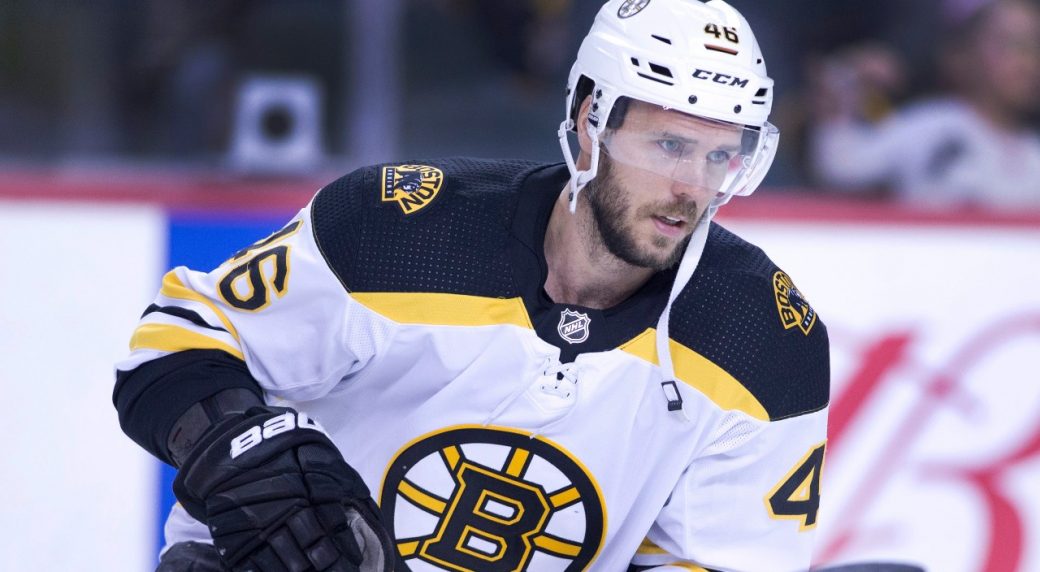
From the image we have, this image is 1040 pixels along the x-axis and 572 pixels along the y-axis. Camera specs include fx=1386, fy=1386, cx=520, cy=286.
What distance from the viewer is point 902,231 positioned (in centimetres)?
334

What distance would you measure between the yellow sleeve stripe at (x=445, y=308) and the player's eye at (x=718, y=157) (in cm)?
33

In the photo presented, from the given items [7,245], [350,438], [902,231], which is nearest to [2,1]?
[7,245]

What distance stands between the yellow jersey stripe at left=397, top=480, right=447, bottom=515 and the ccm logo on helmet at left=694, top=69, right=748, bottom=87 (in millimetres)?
707

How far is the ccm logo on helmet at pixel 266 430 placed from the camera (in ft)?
5.53

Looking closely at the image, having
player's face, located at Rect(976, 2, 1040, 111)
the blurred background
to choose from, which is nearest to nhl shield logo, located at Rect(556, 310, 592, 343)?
the blurred background

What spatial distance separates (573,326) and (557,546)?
0.33 m

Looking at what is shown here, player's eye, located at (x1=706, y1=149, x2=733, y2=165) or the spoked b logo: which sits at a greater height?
player's eye, located at (x1=706, y1=149, x2=733, y2=165)

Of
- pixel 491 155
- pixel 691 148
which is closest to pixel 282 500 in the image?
pixel 691 148

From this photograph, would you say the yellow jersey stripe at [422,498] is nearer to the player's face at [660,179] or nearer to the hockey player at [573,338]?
the hockey player at [573,338]

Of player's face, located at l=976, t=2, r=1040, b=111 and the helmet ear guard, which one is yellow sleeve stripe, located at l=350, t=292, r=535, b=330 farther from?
player's face, located at l=976, t=2, r=1040, b=111

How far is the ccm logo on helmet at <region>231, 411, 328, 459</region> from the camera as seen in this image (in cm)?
168

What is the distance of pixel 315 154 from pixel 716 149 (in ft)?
5.06

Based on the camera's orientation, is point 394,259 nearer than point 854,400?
Yes

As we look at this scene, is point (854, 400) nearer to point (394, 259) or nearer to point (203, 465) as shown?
point (394, 259)
